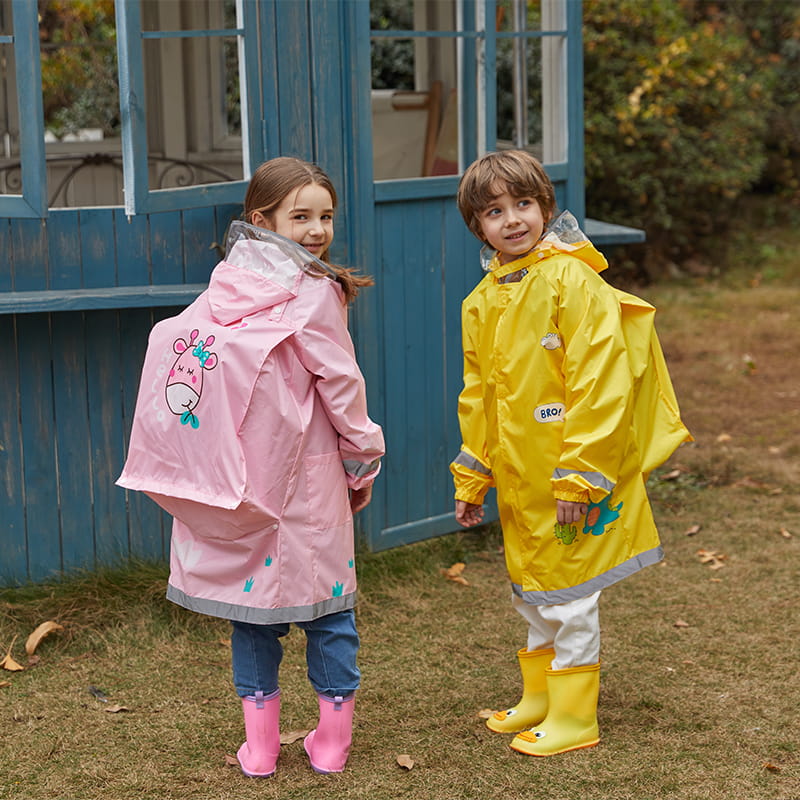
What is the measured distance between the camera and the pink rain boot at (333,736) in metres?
3.29

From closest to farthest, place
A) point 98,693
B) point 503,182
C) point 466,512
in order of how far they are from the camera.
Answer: point 503,182 → point 466,512 → point 98,693

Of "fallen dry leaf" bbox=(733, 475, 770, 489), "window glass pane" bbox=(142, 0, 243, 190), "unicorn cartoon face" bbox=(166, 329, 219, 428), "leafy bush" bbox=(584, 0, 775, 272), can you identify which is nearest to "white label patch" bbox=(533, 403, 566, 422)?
"unicorn cartoon face" bbox=(166, 329, 219, 428)

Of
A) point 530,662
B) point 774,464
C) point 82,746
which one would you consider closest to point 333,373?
point 530,662

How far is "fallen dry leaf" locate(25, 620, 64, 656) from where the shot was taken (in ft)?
13.8

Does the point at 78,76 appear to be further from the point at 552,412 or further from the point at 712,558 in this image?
the point at 552,412

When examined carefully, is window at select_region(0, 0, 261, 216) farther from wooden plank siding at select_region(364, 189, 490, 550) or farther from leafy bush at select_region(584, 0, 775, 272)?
leafy bush at select_region(584, 0, 775, 272)

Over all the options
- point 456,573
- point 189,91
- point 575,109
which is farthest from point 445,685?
point 189,91

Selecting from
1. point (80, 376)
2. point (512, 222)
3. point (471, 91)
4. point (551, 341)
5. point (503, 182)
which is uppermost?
point (471, 91)

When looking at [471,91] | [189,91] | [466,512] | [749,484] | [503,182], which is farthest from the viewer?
[189,91]

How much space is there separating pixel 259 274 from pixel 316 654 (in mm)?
967

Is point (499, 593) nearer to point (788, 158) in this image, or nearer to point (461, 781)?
Answer: point (461, 781)

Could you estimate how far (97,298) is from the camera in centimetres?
415

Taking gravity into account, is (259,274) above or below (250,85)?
below

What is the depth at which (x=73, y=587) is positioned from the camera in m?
4.44
